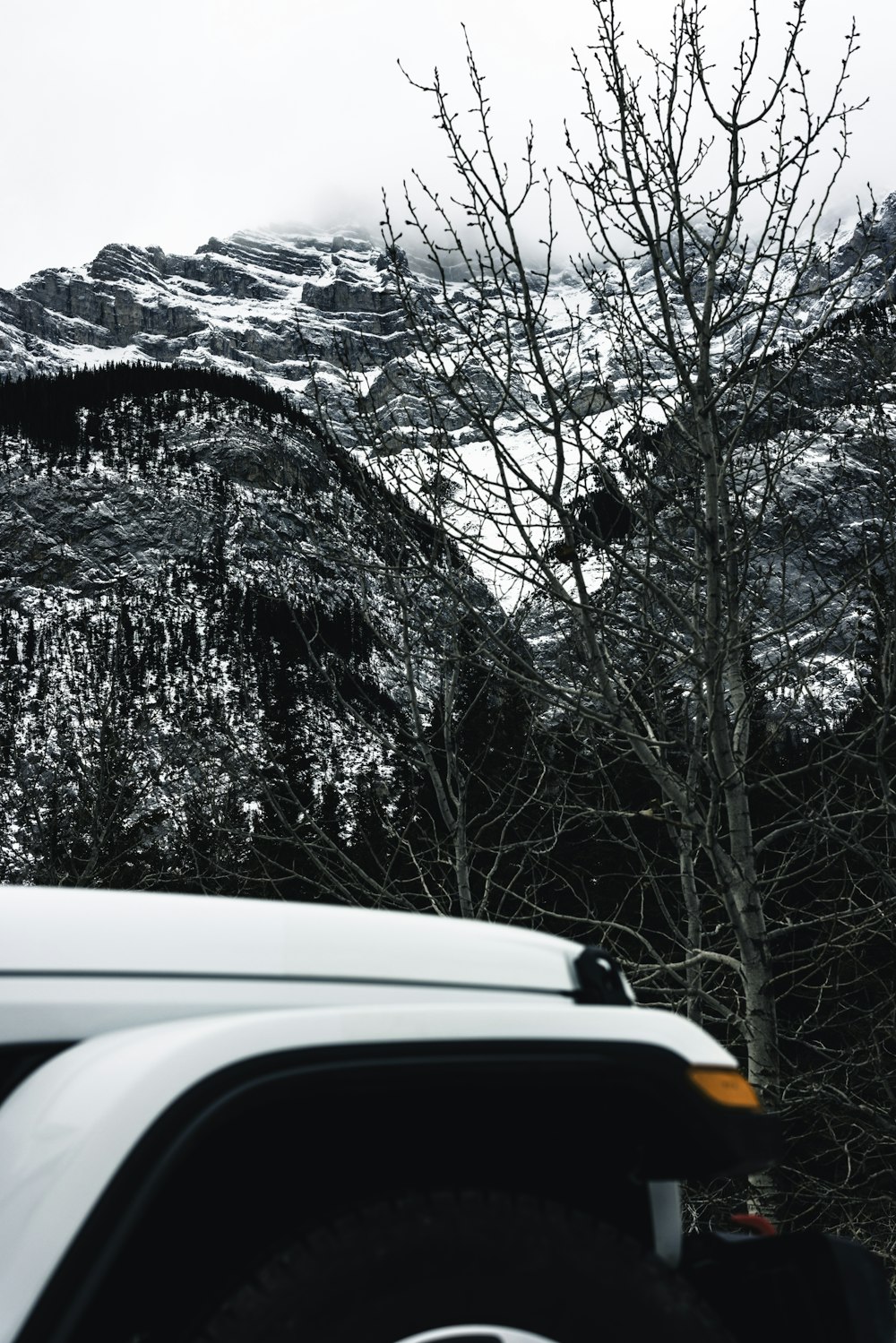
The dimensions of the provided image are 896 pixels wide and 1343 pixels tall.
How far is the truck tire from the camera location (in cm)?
138

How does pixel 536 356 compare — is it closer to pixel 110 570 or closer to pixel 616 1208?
pixel 616 1208

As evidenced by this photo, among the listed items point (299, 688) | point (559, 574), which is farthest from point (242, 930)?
point (299, 688)

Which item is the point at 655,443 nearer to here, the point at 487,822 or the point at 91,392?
the point at 487,822

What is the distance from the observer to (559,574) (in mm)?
5449

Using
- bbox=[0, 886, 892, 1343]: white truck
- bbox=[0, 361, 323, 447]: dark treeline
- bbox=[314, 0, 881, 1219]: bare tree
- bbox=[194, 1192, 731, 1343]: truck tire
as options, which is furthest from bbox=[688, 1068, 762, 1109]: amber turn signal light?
bbox=[0, 361, 323, 447]: dark treeline

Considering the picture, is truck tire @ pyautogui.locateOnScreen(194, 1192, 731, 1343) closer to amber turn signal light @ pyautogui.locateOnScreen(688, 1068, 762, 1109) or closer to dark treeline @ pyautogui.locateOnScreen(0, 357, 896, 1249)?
amber turn signal light @ pyautogui.locateOnScreen(688, 1068, 762, 1109)

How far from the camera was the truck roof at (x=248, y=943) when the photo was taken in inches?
61.9

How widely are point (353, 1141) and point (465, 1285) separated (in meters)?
0.30

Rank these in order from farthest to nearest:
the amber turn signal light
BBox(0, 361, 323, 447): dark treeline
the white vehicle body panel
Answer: BBox(0, 361, 323, 447): dark treeline < the amber turn signal light < the white vehicle body panel

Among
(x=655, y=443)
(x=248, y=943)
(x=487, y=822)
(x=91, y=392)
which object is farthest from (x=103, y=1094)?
(x=91, y=392)

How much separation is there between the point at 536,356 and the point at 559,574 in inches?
45.4

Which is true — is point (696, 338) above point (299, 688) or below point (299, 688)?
above

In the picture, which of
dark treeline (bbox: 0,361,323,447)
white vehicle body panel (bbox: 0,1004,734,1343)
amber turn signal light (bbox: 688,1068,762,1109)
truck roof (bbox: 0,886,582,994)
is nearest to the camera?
white vehicle body panel (bbox: 0,1004,734,1343)

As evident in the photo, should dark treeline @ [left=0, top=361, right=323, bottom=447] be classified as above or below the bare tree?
above
